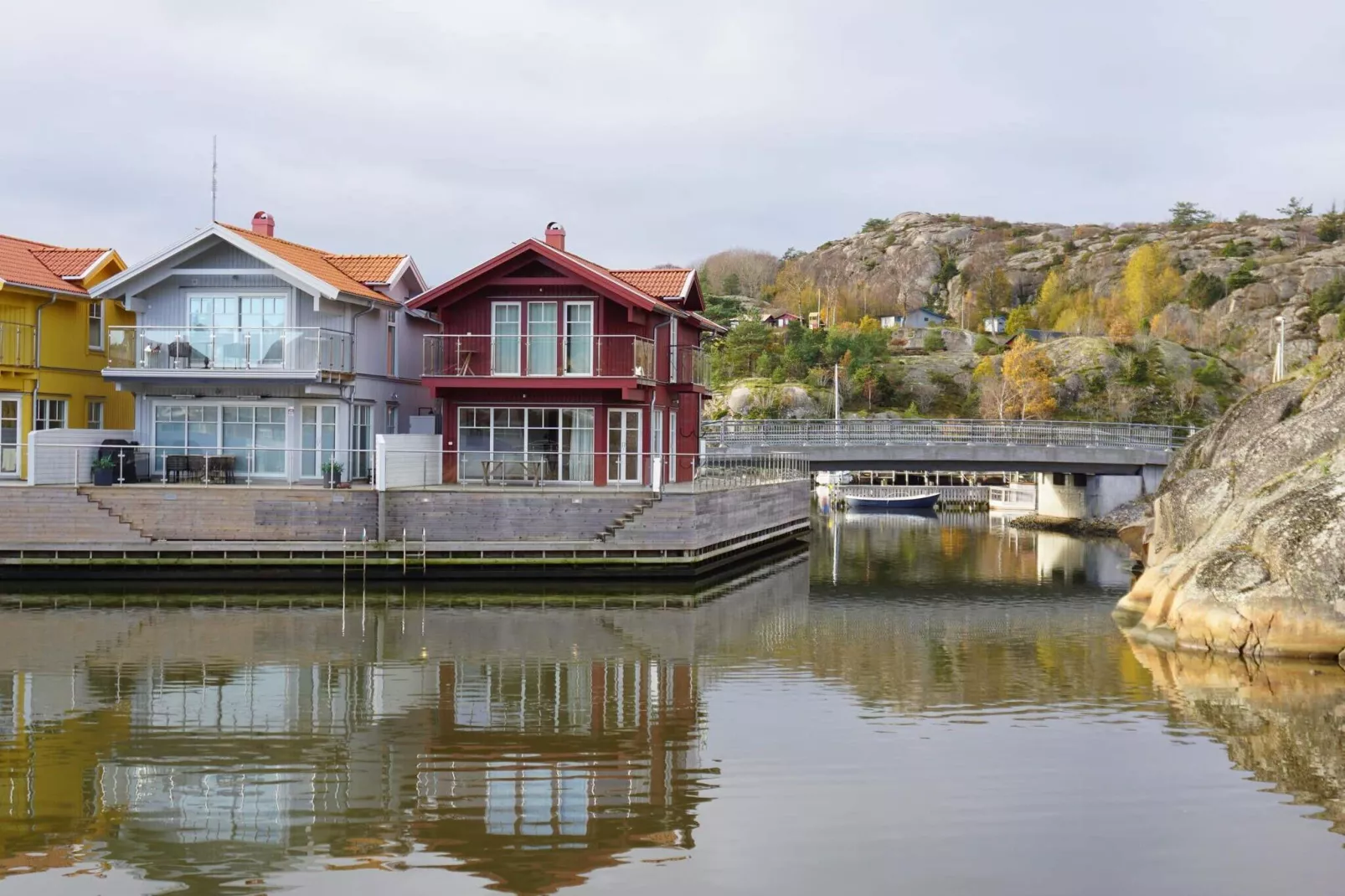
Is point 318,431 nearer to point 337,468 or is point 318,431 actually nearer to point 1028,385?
point 337,468

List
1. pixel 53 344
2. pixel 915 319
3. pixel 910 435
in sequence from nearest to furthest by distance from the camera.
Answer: pixel 53 344, pixel 910 435, pixel 915 319

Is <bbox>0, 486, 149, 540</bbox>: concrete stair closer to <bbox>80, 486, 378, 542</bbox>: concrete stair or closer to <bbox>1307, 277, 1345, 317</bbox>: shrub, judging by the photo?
<bbox>80, 486, 378, 542</bbox>: concrete stair

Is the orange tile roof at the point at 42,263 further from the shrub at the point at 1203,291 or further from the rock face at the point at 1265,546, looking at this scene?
the shrub at the point at 1203,291

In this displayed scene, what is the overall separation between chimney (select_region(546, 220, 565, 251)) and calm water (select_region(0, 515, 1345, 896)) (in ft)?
54.7

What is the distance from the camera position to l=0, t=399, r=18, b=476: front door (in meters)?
38.6

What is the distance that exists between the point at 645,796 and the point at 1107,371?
7556 cm

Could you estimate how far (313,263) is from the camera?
134ft

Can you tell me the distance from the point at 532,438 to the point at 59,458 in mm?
12758

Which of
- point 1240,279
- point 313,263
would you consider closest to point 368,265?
point 313,263

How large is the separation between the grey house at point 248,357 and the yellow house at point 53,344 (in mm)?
1863

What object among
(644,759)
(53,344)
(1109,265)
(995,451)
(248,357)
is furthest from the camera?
(1109,265)

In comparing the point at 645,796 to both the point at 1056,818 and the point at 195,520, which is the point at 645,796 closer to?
the point at 1056,818

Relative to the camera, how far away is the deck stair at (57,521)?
34.4 meters

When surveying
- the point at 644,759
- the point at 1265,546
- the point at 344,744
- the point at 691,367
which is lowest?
the point at 644,759
